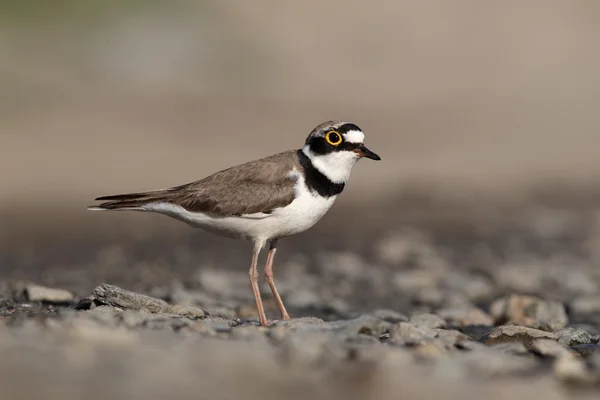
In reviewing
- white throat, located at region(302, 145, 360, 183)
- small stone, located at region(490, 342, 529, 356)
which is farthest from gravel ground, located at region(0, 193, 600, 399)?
white throat, located at region(302, 145, 360, 183)

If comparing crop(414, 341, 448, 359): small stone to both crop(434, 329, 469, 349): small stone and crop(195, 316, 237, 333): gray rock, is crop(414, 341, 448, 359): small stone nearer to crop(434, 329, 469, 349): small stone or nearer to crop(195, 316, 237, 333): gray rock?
crop(434, 329, 469, 349): small stone

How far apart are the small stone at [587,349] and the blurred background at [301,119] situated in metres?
4.22

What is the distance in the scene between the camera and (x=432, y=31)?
1677 inches

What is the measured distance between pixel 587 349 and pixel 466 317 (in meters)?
1.84

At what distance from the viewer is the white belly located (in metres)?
7.13

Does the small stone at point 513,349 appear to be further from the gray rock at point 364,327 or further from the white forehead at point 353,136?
the white forehead at point 353,136

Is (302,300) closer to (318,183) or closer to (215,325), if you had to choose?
(318,183)

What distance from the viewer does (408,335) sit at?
5902mm

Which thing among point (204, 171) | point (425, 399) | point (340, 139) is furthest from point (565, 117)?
point (425, 399)

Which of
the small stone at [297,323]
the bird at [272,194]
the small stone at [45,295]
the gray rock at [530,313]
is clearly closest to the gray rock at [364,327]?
the small stone at [297,323]

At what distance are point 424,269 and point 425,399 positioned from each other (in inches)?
249

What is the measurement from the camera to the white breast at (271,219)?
23.4 feet

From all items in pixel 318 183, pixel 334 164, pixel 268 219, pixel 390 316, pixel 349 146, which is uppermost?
pixel 349 146

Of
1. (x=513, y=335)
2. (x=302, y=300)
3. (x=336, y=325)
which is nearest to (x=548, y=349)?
(x=513, y=335)
